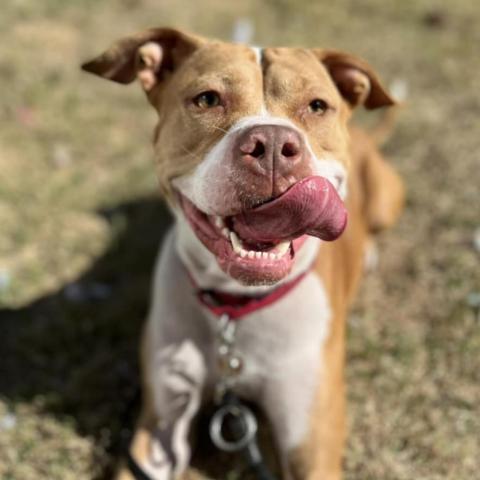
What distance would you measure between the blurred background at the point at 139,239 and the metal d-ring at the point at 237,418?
0.52 meters

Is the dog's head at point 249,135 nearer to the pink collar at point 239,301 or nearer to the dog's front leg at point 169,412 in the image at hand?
the pink collar at point 239,301

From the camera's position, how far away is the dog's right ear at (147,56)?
320cm

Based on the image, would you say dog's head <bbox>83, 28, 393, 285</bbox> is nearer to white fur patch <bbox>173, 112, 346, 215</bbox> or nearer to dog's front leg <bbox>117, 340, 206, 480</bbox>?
white fur patch <bbox>173, 112, 346, 215</bbox>

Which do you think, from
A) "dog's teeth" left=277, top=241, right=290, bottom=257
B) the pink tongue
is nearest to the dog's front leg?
"dog's teeth" left=277, top=241, right=290, bottom=257

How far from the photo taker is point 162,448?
3.52m

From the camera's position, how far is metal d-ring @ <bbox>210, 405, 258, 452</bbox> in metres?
3.43

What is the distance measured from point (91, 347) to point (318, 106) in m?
2.08

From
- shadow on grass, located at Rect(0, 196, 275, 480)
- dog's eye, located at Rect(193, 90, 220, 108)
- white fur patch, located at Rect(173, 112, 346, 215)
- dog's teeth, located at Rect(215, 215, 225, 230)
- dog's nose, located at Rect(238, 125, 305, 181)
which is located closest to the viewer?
dog's nose, located at Rect(238, 125, 305, 181)

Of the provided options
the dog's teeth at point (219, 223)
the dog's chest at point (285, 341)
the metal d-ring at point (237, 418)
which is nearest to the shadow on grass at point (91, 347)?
the metal d-ring at point (237, 418)

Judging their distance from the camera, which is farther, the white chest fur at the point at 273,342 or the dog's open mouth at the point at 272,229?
the white chest fur at the point at 273,342

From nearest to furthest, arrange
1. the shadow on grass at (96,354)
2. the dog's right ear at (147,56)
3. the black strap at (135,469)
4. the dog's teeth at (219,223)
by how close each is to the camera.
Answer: the dog's teeth at (219,223), the dog's right ear at (147,56), the black strap at (135,469), the shadow on grass at (96,354)

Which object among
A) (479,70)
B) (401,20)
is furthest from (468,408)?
(401,20)

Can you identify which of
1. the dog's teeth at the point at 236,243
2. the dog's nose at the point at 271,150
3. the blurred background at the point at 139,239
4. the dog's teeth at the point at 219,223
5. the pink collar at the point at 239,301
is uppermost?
the dog's nose at the point at 271,150

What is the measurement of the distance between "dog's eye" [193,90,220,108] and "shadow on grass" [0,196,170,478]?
175 cm
